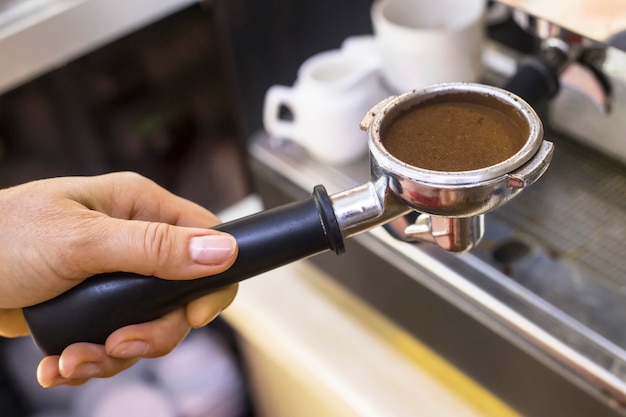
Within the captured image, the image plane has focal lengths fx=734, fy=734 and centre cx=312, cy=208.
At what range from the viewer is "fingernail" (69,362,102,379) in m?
0.44

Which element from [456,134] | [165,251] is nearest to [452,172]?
[456,134]

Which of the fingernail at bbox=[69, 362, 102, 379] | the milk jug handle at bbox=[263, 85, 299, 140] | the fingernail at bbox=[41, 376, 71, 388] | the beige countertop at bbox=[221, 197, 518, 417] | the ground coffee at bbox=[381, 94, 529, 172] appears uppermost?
the ground coffee at bbox=[381, 94, 529, 172]

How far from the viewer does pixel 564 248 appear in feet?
1.78

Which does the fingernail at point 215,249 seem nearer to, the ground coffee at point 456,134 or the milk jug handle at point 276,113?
the ground coffee at point 456,134

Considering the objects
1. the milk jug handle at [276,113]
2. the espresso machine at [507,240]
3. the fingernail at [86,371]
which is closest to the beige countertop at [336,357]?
the espresso machine at [507,240]

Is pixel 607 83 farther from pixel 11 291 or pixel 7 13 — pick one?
pixel 7 13

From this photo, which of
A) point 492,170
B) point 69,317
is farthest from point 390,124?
point 69,317

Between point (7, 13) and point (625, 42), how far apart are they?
0.57m

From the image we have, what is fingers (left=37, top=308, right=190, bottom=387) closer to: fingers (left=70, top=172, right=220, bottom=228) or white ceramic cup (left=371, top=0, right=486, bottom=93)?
fingers (left=70, top=172, right=220, bottom=228)

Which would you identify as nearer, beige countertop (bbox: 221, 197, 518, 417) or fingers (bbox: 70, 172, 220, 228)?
fingers (bbox: 70, 172, 220, 228)

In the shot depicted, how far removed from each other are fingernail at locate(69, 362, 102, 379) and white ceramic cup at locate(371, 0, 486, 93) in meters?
0.34

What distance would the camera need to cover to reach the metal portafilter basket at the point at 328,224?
348mm

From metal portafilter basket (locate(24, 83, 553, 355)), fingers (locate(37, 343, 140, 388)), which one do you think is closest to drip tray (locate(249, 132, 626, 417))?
metal portafilter basket (locate(24, 83, 553, 355))

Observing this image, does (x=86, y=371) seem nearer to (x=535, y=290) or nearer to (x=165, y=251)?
(x=165, y=251)
